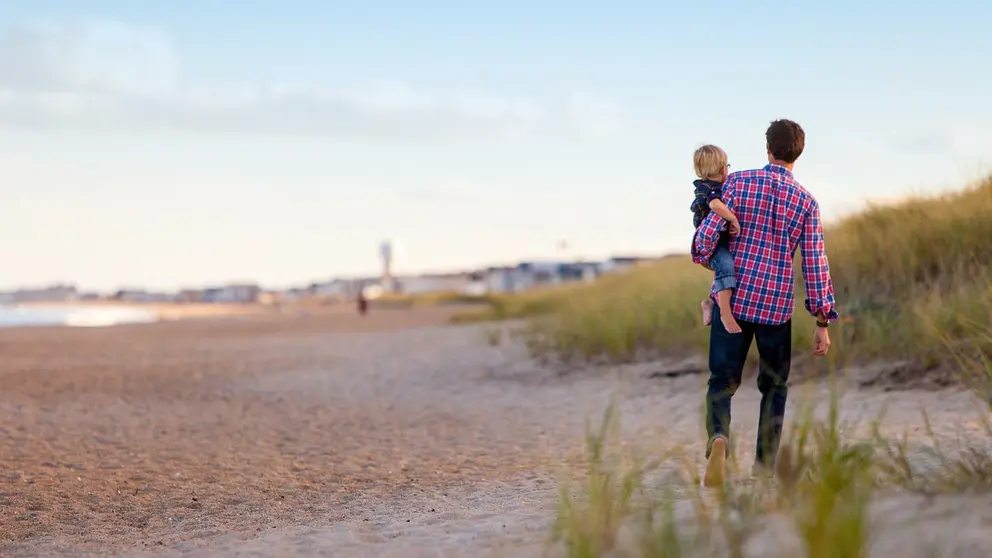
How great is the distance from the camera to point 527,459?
7.11m

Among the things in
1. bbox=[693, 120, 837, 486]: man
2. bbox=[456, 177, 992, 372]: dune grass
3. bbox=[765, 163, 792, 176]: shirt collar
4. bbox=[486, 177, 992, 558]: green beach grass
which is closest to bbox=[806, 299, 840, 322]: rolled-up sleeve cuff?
bbox=[693, 120, 837, 486]: man

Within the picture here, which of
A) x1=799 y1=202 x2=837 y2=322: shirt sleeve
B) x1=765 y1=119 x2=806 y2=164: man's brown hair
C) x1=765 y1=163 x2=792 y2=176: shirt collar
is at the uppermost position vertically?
x1=765 y1=119 x2=806 y2=164: man's brown hair

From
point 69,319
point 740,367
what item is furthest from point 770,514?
point 69,319

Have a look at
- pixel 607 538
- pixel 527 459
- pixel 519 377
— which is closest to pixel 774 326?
pixel 607 538

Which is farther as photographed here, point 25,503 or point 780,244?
point 25,503

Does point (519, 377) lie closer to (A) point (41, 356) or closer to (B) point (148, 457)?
(B) point (148, 457)

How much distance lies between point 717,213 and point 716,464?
3.89ft

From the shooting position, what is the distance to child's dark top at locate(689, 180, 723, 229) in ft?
16.2

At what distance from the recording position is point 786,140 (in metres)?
4.93

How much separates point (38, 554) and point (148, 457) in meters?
2.92

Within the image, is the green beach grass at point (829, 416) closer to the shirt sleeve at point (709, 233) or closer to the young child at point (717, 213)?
the young child at point (717, 213)

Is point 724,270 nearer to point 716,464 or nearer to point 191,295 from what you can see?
point 716,464

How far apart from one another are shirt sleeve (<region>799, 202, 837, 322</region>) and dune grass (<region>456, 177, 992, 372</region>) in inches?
141

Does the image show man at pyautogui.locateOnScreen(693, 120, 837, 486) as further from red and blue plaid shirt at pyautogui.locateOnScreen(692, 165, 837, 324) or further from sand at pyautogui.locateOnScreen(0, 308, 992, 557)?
sand at pyautogui.locateOnScreen(0, 308, 992, 557)
